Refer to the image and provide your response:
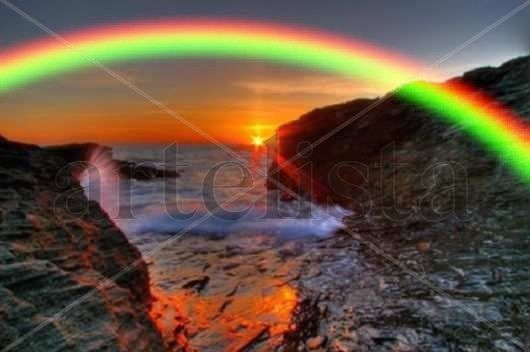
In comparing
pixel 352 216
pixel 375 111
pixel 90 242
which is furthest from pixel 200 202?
pixel 90 242

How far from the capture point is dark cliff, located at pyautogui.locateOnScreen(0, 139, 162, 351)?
3141mm

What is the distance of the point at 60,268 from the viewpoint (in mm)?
4035

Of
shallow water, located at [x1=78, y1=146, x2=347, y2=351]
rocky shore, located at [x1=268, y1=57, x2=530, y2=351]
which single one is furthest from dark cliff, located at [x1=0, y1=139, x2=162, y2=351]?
rocky shore, located at [x1=268, y1=57, x2=530, y2=351]

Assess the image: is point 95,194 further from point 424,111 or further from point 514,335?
point 514,335

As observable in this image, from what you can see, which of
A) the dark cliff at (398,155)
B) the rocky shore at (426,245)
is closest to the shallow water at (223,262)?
the rocky shore at (426,245)

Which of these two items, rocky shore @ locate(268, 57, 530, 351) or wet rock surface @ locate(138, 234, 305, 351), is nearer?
rocky shore @ locate(268, 57, 530, 351)

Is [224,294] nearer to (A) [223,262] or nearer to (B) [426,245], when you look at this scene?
(A) [223,262]

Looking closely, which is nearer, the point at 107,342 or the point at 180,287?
the point at 107,342

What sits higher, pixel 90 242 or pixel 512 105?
pixel 512 105

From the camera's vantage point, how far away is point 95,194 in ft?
72.3

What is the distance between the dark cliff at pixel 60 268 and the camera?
3141 millimetres

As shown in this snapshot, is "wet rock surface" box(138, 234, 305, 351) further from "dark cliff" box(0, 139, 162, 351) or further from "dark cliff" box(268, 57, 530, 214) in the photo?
"dark cliff" box(268, 57, 530, 214)

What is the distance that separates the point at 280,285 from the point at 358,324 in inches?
82.8

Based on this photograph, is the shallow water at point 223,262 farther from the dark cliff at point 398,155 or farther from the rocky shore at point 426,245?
the dark cliff at point 398,155
